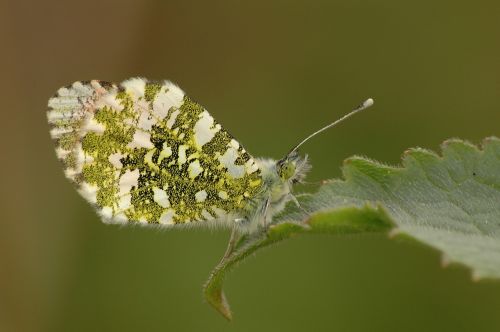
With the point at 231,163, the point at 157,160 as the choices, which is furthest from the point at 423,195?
the point at 157,160

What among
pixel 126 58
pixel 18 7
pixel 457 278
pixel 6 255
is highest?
pixel 18 7

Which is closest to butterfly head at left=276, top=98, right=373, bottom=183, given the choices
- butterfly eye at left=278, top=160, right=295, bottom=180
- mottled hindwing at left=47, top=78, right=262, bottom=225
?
butterfly eye at left=278, top=160, right=295, bottom=180

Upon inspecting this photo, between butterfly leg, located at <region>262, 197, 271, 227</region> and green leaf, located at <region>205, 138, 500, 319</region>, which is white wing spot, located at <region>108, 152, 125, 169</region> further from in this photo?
green leaf, located at <region>205, 138, 500, 319</region>

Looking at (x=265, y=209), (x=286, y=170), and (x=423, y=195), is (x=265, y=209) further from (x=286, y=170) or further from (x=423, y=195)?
(x=423, y=195)

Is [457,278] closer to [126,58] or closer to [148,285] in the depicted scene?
[148,285]

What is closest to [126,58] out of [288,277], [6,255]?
[6,255]

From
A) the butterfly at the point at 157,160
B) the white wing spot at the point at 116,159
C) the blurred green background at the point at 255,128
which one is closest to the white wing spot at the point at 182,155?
the butterfly at the point at 157,160

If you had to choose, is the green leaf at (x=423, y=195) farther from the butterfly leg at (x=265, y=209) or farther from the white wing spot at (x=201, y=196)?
the white wing spot at (x=201, y=196)
